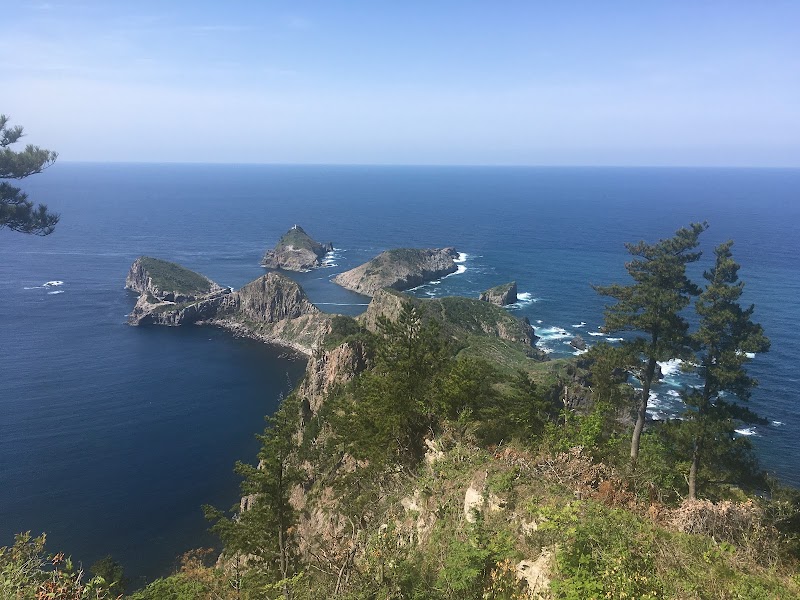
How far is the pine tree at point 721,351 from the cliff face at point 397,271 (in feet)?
399

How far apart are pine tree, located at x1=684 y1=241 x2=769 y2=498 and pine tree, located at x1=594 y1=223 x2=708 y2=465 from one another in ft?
3.34

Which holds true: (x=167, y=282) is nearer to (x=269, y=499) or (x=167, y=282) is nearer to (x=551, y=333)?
(x=551, y=333)

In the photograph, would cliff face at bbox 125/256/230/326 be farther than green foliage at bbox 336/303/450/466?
Yes

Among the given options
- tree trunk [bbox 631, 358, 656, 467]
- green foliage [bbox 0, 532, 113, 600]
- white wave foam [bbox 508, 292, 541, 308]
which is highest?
green foliage [bbox 0, 532, 113, 600]

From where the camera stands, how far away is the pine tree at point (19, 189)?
680 inches

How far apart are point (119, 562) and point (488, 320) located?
77842 mm

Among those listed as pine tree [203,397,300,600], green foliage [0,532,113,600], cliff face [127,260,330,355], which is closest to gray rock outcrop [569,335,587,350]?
cliff face [127,260,330,355]

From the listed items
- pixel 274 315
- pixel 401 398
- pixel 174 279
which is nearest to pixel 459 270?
pixel 274 315

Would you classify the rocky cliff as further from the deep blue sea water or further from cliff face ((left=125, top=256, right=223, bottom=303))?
cliff face ((left=125, top=256, right=223, bottom=303))

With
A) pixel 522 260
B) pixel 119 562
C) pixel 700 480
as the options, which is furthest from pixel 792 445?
pixel 522 260

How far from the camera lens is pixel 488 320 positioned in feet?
348

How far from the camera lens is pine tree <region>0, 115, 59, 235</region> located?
56.7 ft

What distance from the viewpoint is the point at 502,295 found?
124m

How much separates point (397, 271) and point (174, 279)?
208ft
